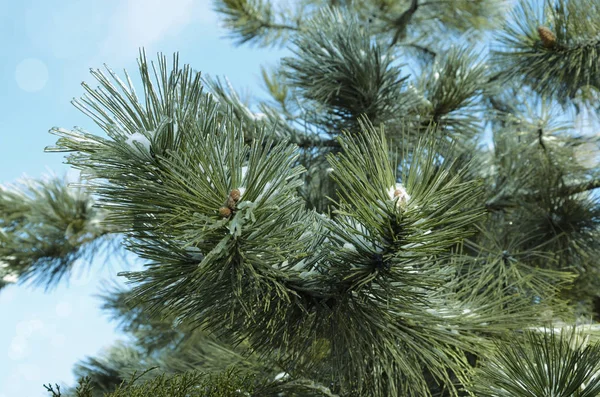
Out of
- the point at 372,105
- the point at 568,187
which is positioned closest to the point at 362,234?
the point at 372,105

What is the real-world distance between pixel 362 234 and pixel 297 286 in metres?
0.12

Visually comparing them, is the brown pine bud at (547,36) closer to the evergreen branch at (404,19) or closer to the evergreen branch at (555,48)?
the evergreen branch at (555,48)

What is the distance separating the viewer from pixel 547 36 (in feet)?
4.66

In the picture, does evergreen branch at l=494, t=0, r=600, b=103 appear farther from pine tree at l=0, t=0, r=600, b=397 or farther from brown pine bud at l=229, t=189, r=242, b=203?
brown pine bud at l=229, t=189, r=242, b=203

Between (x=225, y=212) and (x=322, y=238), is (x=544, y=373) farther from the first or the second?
(x=225, y=212)

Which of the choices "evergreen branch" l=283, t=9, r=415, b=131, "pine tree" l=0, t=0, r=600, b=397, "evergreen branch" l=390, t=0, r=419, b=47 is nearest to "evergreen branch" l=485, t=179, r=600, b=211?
"pine tree" l=0, t=0, r=600, b=397

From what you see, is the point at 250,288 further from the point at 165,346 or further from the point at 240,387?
the point at 165,346

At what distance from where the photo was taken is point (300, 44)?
4.52 feet

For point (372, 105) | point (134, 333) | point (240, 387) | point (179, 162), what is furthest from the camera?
point (134, 333)

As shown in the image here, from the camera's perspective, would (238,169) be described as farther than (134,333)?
No

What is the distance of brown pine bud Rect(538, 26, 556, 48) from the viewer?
4.65 feet

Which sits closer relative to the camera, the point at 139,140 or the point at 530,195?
the point at 139,140

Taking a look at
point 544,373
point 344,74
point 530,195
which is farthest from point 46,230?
point 544,373

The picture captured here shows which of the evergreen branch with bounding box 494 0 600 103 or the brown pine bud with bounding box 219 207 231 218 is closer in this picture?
the brown pine bud with bounding box 219 207 231 218
